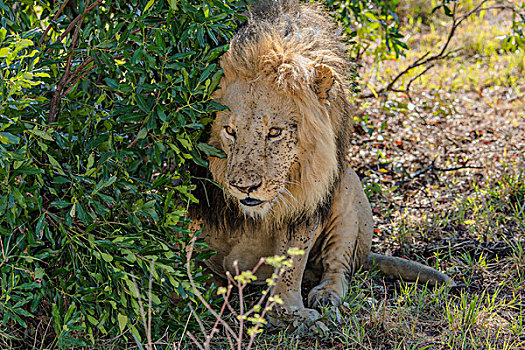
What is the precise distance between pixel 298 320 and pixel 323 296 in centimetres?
33

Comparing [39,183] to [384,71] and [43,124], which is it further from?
[384,71]

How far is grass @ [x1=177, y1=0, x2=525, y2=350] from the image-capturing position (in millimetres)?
3354

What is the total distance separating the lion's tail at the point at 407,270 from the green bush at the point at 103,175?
1.31m

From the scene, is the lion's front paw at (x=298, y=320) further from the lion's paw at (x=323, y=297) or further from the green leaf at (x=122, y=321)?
the green leaf at (x=122, y=321)

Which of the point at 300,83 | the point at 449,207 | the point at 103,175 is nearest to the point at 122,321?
the point at 103,175

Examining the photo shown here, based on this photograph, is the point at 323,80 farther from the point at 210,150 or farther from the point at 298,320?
the point at 298,320

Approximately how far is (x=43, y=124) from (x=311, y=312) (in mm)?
Result: 1608

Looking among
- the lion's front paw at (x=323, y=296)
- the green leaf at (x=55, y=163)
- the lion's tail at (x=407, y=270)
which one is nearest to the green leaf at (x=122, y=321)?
the green leaf at (x=55, y=163)

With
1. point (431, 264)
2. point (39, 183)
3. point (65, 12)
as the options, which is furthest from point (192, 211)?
point (431, 264)

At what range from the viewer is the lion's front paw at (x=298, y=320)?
132 inches

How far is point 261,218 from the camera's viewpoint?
11.4 feet

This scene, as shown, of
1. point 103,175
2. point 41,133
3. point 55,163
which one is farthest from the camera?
point 103,175

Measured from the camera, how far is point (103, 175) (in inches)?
111

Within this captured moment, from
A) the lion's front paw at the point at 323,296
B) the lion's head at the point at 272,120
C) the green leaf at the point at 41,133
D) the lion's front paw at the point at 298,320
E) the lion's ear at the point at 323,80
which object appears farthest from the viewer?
the lion's front paw at the point at 323,296
